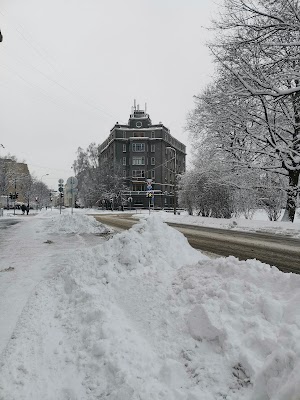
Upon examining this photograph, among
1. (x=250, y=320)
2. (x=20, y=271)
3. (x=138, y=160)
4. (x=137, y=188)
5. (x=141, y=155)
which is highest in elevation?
(x=141, y=155)

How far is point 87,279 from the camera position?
5273 millimetres

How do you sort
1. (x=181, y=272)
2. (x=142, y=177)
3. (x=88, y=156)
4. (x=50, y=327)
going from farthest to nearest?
(x=88, y=156), (x=142, y=177), (x=181, y=272), (x=50, y=327)

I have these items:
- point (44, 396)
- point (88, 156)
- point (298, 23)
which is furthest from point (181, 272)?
point (88, 156)

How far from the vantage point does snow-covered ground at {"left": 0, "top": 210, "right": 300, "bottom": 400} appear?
2682 mm

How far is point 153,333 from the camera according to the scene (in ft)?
11.8

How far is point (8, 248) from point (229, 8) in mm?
11367

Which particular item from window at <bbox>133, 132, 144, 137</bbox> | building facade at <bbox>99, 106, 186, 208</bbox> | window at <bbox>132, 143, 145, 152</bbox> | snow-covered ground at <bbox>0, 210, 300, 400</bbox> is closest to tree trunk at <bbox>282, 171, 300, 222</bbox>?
snow-covered ground at <bbox>0, 210, 300, 400</bbox>

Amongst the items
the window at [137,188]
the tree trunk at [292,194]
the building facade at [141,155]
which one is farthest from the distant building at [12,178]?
the tree trunk at [292,194]

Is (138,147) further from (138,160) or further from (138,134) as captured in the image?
(138,134)

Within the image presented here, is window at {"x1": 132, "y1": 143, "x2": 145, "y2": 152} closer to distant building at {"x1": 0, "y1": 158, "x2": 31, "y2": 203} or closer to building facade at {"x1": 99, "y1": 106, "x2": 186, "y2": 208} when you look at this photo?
building facade at {"x1": 99, "y1": 106, "x2": 186, "y2": 208}

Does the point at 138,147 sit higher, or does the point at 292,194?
the point at 138,147

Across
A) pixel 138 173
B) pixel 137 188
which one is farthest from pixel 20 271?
pixel 138 173

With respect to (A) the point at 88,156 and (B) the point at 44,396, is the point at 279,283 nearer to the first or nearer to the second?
(B) the point at 44,396

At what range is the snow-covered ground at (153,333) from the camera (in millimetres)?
2682
